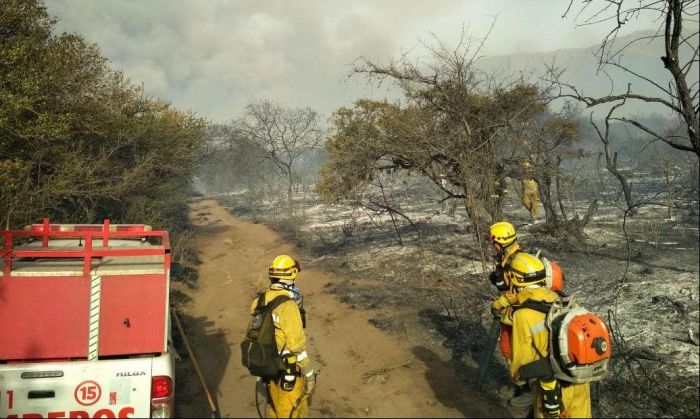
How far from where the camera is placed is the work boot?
372 centimetres

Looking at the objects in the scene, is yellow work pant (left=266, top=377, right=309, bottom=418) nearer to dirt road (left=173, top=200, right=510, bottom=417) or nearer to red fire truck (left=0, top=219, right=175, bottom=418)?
red fire truck (left=0, top=219, right=175, bottom=418)

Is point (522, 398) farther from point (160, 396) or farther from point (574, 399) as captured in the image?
point (160, 396)

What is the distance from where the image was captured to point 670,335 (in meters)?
6.53

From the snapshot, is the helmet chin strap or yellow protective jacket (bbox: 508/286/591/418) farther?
the helmet chin strap

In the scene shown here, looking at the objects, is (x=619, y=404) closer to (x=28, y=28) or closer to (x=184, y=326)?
(x=184, y=326)

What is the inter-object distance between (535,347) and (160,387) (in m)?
3.27

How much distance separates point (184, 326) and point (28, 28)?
9.15 m

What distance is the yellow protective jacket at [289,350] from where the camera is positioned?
4051 mm

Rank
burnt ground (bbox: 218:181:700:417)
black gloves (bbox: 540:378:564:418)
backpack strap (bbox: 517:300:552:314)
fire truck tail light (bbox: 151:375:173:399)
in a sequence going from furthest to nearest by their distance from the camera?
1. burnt ground (bbox: 218:181:700:417)
2. fire truck tail light (bbox: 151:375:173:399)
3. backpack strap (bbox: 517:300:552:314)
4. black gloves (bbox: 540:378:564:418)

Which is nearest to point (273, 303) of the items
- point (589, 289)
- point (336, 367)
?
point (336, 367)

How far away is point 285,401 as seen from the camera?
13.6 feet

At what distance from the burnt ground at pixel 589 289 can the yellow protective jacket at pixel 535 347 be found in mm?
545

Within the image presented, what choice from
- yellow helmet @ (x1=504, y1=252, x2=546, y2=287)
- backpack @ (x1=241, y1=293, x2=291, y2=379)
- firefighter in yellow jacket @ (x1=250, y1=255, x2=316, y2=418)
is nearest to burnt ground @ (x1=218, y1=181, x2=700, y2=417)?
yellow helmet @ (x1=504, y1=252, x2=546, y2=287)

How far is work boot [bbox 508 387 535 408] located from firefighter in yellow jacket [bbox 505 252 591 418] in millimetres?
110
